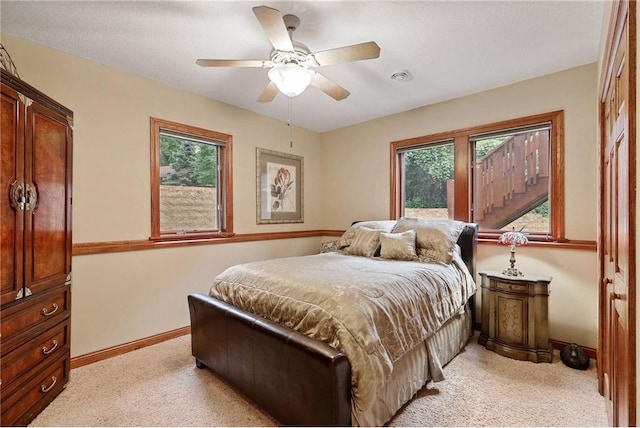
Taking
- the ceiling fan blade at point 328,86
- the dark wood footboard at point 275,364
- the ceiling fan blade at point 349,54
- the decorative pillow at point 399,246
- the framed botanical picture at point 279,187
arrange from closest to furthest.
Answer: the dark wood footboard at point 275,364 → the ceiling fan blade at point 349,54 → the ceiling fan blade at point 328,86 → the decorative pillow at point 399,246 → the framed botanical picture at point 279,187

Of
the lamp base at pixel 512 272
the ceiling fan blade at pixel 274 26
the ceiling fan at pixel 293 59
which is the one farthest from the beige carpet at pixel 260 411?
the ceiling fan blade at pixel 274 26

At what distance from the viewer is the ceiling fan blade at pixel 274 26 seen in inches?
59.9

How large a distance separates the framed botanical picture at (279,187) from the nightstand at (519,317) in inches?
105

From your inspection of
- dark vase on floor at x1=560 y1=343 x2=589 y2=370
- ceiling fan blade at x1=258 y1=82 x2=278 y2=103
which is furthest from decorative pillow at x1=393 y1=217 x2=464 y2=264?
ceiling fan blade at x1=258 y1=82 x2=278 y2=103

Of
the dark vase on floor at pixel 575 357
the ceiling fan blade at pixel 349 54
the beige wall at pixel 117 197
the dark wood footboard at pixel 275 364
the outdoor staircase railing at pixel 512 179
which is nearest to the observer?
the dark wood footboard at pixel 275 364

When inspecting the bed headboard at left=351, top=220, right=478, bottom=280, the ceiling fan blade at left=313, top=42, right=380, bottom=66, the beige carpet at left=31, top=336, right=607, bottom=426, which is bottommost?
the beige carpet at left=31, top=336, right=607, bottom=426

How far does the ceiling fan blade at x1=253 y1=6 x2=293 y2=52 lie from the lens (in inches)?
59.9

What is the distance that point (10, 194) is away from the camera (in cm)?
162

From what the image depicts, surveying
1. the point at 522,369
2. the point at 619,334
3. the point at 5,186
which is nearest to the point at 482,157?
the point at 522,369

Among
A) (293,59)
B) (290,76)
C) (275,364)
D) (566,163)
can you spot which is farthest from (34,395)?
(566,163)

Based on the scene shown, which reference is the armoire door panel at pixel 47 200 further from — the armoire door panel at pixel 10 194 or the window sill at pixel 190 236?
the window sill at pixel 190 236

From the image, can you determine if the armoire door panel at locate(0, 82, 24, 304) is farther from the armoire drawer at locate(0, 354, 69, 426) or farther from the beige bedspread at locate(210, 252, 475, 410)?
the beige bedspread at locate(210, 252, 475, 410)

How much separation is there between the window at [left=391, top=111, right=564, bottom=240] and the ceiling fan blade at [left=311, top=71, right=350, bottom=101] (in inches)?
65.2

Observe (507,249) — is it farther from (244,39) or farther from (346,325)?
(244,39)
